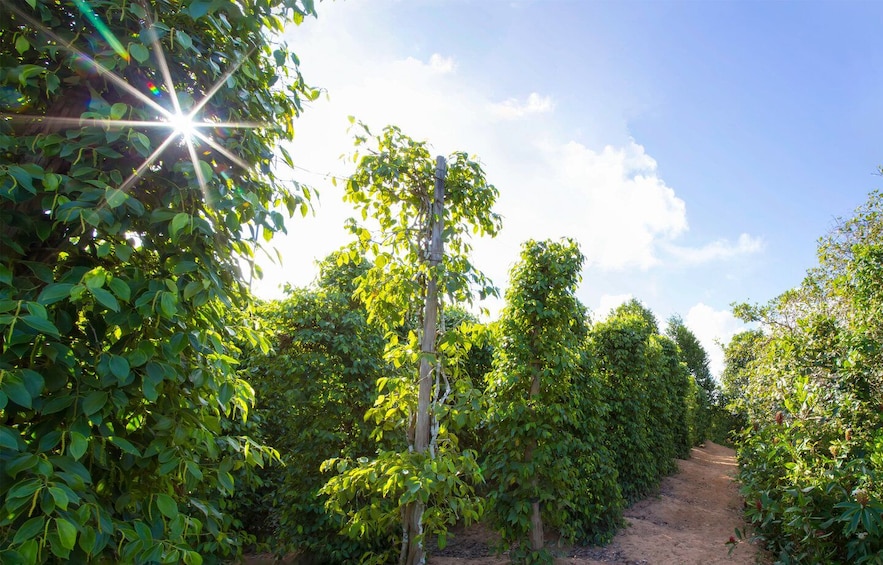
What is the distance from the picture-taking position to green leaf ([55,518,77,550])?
105 cm

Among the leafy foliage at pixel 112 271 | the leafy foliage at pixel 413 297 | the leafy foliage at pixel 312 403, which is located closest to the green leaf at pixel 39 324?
the leafy foliage at pixel 112 271

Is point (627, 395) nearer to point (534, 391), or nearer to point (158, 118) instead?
point (534, 391)

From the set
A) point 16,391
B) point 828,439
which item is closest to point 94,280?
point 16,391

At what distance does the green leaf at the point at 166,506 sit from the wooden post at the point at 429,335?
5.48 feet

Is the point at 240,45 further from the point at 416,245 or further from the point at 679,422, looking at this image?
the point at 679,422

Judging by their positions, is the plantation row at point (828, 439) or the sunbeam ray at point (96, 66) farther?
the plantation row at point (828, 439)

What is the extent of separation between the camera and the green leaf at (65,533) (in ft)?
3.45

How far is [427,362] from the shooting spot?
9.94ft

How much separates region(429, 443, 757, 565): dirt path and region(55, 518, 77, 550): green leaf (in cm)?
483

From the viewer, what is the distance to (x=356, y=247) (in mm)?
3125

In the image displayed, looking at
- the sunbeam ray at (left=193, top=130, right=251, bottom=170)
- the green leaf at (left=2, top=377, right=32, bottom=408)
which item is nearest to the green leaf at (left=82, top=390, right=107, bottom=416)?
the green leaf at (left=2, top=377, right=32, bottom=408)

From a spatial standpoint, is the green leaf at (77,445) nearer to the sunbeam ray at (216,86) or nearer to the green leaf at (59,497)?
the green leaf at (59,497)

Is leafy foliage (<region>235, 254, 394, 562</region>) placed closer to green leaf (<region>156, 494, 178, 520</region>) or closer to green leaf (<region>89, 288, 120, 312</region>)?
green leaf (<region>156, 494, 178, 520</region>)

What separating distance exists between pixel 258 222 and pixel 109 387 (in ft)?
2.17
